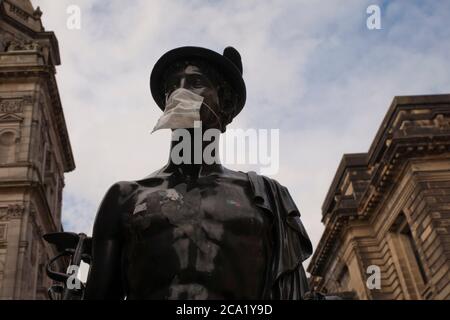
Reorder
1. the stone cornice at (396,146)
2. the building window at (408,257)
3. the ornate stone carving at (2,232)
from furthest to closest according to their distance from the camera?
the building window at (408,257)
the stone cornice at (396,146)
the ornate stone carving at (2,232)

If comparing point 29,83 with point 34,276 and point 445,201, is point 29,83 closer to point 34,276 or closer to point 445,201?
point 34,276

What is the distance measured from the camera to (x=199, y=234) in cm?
273

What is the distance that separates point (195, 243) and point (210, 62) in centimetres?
104

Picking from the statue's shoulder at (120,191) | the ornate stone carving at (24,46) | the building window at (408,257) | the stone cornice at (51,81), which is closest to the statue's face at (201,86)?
the statue's shoulder at (120,191)

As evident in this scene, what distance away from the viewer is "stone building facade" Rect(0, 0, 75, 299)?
2459cm

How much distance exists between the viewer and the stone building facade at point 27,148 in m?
24.6

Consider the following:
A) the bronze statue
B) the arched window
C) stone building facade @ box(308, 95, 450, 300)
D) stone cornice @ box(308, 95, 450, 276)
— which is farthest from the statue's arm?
the arched window

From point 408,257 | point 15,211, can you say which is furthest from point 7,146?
point 408,257

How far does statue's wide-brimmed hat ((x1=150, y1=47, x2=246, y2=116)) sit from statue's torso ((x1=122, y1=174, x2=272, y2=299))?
0.64 metres

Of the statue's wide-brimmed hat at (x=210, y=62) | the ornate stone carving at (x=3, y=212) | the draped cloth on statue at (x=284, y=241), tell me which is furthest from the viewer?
the ornate stone carving at (x=3, y=212)

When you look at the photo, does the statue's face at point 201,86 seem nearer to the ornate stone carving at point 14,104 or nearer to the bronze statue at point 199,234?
the bronze statue at point 199,234

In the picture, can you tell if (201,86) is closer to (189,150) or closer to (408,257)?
(189,150)

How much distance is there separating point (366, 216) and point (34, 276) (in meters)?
17.3

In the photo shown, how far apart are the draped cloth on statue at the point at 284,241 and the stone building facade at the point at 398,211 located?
22333 millimetres
